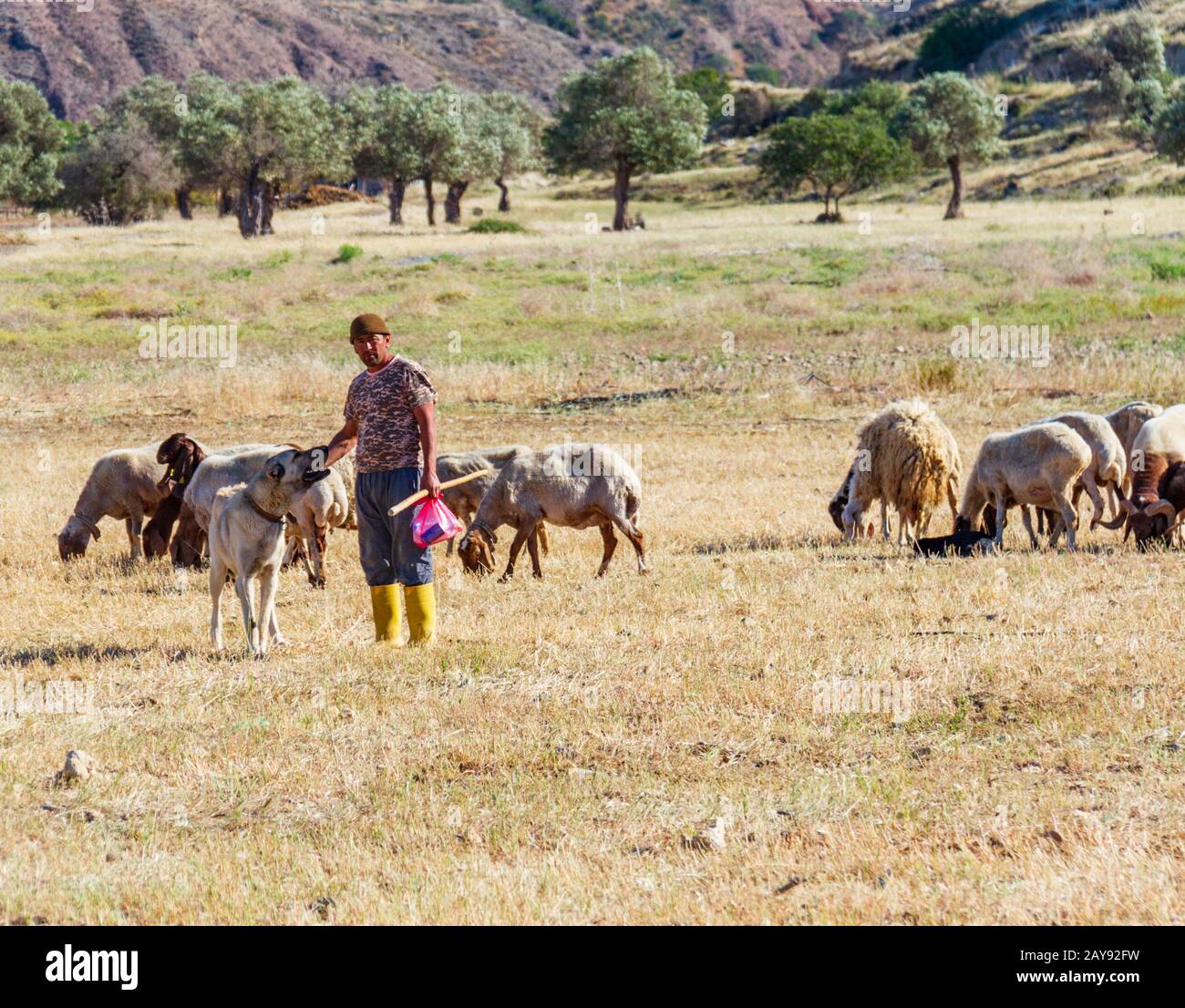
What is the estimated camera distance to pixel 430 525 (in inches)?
342

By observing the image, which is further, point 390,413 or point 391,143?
point 391,143

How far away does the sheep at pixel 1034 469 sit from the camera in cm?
1277

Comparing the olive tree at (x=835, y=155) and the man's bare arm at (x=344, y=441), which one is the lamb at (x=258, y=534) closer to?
the man's bare arm at (x=344, y=441)

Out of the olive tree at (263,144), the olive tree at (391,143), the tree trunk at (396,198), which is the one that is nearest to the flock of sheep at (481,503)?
the olive tree at (263,144)

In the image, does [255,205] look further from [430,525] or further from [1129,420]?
[430,525]

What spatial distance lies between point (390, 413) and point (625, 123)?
57.1m

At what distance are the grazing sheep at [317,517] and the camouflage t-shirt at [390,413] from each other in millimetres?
3220

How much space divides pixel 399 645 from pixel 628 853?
3.70m

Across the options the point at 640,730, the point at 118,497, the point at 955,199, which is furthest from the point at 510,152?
the point at 640,730

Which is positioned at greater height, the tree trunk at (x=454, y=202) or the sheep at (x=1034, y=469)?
the tree trunk at (x=454, y=202)

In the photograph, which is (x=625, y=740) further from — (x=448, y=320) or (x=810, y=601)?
(x=448, y=320)

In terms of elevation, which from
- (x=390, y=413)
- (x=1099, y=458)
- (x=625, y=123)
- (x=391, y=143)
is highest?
(x=625, y=123)

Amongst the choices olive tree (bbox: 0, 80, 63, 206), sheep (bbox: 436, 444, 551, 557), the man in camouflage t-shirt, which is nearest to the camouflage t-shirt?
the man in camouflage t-shirt

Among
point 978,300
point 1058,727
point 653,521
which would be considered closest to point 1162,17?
point 978,300
